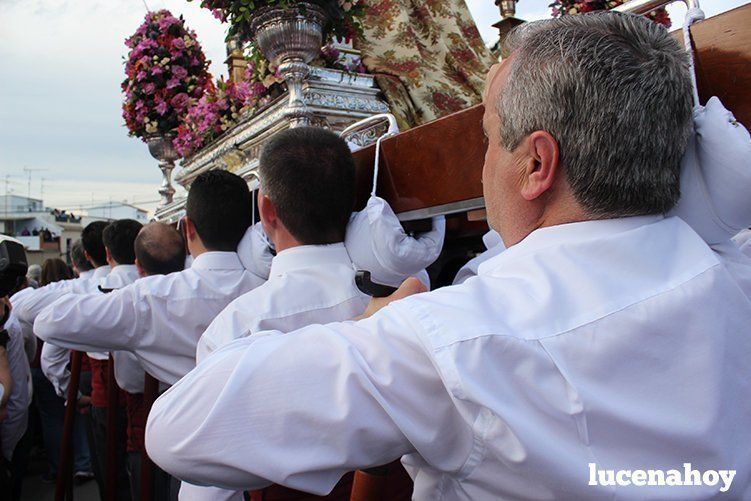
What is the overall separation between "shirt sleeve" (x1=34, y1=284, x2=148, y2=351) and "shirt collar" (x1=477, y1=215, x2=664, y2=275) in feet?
6.11

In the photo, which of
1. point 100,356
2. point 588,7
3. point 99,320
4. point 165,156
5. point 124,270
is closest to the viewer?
point 99,320

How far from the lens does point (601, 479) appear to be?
69 centimetres

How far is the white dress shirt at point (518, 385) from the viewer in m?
0.69

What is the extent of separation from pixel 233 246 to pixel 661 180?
1.87 metres

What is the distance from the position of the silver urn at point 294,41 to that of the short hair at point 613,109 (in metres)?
1.75

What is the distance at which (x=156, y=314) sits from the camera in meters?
2.31

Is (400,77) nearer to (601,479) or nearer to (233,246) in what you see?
(233,246)

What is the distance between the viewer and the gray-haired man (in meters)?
0.69

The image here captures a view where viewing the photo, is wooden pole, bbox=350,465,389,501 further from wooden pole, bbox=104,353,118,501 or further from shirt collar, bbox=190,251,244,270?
wooden pole, bbox=104,353,118,501

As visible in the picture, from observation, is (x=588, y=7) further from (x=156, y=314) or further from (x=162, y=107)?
(x=162, y=107)

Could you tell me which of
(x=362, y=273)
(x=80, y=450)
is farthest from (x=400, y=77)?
(x=80, y=450)

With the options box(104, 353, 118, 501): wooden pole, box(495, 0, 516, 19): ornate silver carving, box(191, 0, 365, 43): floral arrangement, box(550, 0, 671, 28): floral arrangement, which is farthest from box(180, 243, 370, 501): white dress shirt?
box(495, 0, 516, 19): ornate silver carving

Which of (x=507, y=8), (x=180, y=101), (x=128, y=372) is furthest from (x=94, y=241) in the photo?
(x=507, y=8)

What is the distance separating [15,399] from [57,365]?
75 centimetres
